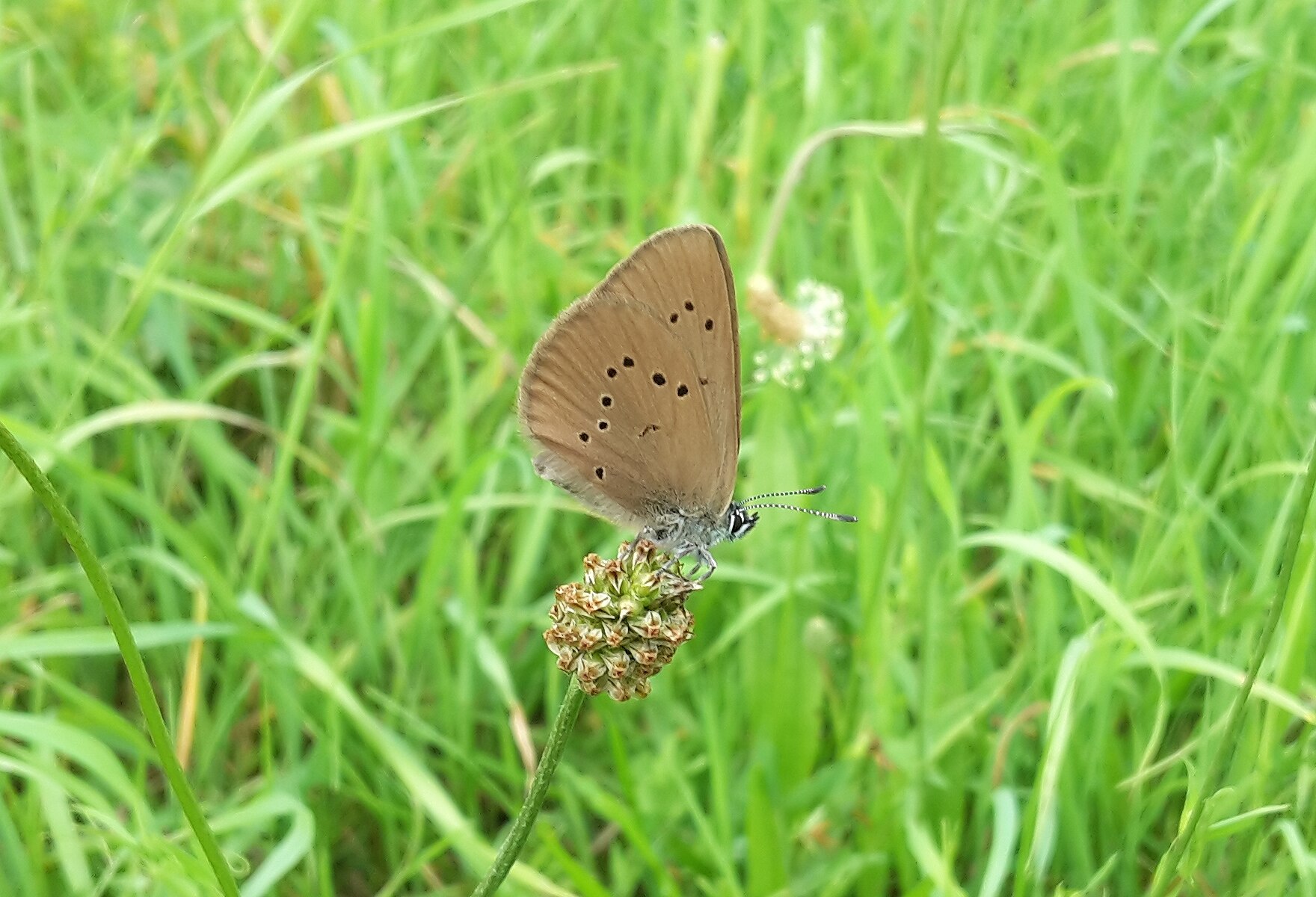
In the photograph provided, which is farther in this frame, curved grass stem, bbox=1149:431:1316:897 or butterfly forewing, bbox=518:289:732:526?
butterfly forewing, bbox=518:289:732:526

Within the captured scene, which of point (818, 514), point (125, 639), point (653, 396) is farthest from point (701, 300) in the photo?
point (125, 639)

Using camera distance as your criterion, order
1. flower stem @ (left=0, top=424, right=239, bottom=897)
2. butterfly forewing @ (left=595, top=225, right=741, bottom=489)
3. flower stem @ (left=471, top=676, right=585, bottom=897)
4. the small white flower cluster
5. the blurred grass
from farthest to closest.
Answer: the small white flower cluster < the blurred grass < butterfly forewing @ (left=595, top=225, right=741, bottom=489) < flower stem @ (left=471, top=676, right=585, bottom=897) < flower stem @ (left=0, top=424, right=239, bottom=897)

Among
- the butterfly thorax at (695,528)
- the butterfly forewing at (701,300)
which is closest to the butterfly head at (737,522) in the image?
the butterfly thorax at (695,528)

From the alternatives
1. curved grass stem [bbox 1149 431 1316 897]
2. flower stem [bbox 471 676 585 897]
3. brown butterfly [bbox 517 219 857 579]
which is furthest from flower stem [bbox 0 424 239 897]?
curved grass stem [bbox 1149 431 1316 897]

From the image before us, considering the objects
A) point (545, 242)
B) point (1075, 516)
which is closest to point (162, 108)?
point (545, 242)

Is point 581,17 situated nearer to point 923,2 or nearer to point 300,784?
point 923,2

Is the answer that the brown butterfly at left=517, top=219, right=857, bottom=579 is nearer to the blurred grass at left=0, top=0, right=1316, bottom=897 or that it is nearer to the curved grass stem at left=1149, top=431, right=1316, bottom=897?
the blurred grass at left=0, top=0, right=1316, bottom=897

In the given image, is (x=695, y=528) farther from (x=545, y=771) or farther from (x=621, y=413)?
(x=545, y=771)
